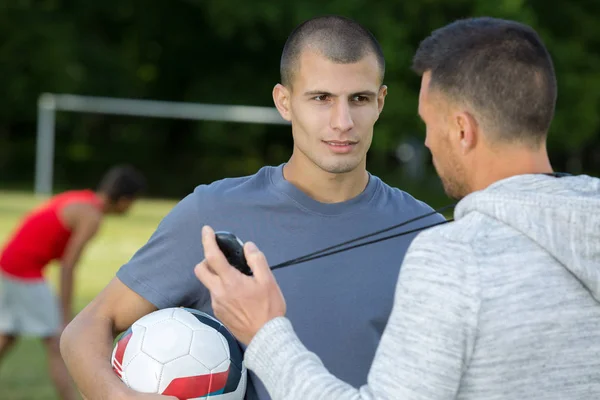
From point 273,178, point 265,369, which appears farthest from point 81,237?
point 265,369

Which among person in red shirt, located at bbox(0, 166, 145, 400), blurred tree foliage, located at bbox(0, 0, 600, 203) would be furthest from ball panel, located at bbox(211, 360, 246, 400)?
blurred tree foliage, located at bbox(0, 0, 600, 203)

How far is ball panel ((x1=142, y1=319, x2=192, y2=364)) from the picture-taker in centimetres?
307

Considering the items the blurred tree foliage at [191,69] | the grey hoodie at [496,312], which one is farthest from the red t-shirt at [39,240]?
the blurred tree foliage at [191,69]

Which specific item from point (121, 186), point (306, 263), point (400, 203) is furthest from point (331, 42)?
point (121, 186)

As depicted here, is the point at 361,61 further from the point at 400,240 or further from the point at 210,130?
the point at 210,130

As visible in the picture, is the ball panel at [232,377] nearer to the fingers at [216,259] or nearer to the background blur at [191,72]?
the fingers at [216,259]

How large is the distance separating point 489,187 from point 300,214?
1.23 m

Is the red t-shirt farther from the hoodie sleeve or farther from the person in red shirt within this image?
the hoodie sleeve

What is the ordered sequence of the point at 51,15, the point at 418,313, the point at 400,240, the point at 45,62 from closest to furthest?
the point at 418,313
the point at 400,240
the point at 45,62
the point at 51,15

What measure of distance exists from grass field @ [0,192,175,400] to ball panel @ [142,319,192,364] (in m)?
5.12

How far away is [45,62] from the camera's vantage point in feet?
105

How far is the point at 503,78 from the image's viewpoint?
7.33 ft

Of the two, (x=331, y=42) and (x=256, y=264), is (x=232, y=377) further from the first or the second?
(x=331, y=42)

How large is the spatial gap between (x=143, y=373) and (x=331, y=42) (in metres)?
1.30
